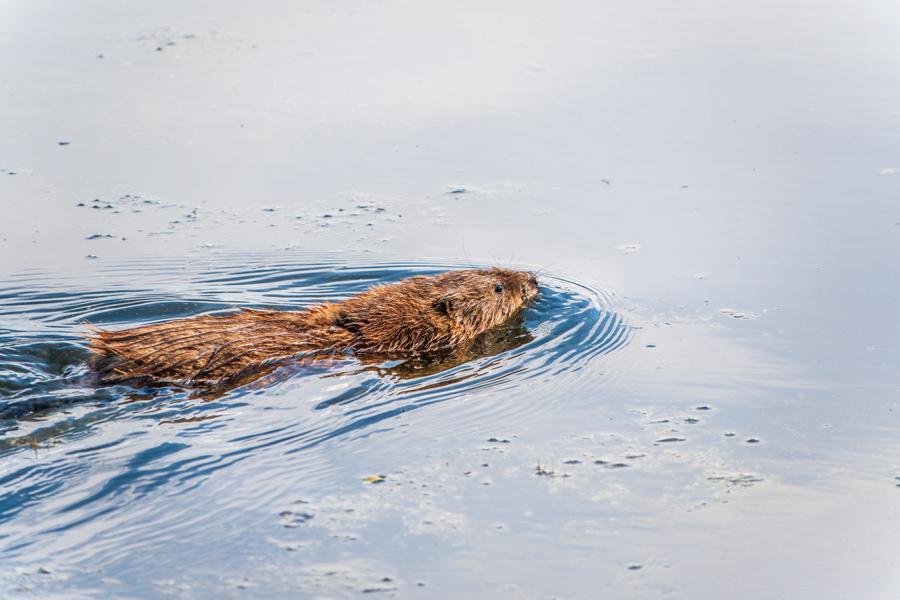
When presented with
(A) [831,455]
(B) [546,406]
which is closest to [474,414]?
(B) [546,406]

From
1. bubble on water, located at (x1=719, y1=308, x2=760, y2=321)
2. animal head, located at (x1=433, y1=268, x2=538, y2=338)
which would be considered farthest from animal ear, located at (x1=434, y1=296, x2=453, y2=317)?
bubble on water, located at (x1=719, y1=308, x2=760, y2=321)

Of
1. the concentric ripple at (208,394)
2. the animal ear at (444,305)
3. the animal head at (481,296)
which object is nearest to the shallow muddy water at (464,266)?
the concentric ripple at (208,394)

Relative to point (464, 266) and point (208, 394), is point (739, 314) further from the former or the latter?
point (208, 394)

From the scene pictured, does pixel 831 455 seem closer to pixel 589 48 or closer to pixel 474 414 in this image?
pixel 474 414

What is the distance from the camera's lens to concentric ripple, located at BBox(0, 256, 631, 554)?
17.0 ft

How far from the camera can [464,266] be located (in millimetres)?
8242

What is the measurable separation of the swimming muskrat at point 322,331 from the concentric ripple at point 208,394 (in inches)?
4.7

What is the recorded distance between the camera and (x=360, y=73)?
11.1m

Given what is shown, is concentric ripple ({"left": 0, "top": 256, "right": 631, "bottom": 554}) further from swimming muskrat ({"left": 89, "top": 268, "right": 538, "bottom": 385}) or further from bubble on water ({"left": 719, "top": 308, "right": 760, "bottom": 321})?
bubble on water ({"left": 719, "top": 308, "right": 760, "bottom": 321})

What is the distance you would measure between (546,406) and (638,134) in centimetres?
431

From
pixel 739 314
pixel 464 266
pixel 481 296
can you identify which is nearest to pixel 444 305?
pixel 481 296

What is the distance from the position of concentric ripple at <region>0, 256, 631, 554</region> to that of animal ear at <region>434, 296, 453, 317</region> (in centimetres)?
35

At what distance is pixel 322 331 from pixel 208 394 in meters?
0.89

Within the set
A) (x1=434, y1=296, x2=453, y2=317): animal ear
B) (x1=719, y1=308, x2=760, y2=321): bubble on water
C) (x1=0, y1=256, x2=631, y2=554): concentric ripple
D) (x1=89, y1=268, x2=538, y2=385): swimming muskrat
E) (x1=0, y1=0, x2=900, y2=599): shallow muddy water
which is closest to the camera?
(x1=0, y1=0, x2=900, y2=599): shallow muddy water
